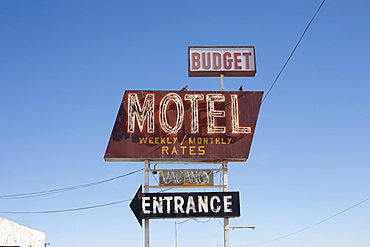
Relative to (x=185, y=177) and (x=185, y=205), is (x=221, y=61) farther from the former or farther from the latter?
(x=185, y=205)

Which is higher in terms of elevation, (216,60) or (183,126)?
(216,60)

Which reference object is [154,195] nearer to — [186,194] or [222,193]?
[186,194]

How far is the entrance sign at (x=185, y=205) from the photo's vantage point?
71.3ft

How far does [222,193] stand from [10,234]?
9470 millimetres

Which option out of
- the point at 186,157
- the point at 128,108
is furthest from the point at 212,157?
the point at 128,108

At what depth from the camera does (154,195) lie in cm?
2189

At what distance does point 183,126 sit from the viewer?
898 inches

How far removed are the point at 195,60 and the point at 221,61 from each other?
116 cm

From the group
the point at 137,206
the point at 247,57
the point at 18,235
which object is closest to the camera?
the point at 137,206

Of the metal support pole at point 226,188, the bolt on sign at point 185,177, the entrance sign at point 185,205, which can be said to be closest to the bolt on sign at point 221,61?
the metal support pole at point 226,188

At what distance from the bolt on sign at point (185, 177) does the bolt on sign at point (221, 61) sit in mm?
4538

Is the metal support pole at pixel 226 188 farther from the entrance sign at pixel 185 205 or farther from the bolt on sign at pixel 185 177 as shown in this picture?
the bolt on sign at pixel 185 177

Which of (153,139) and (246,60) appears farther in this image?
(246,60)

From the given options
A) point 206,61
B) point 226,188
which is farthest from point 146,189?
point 206,61
